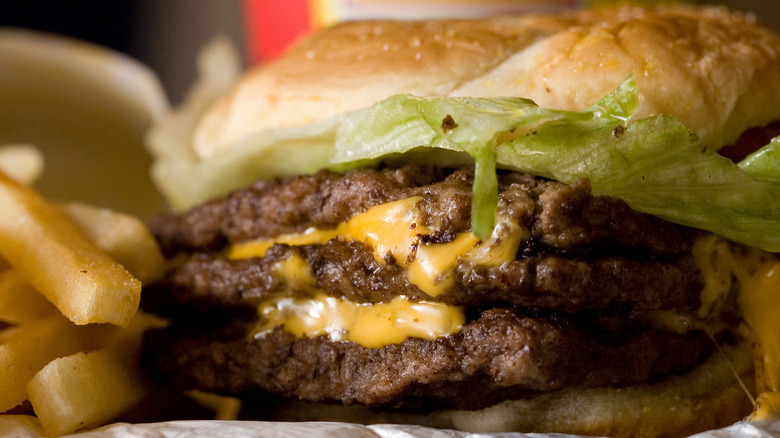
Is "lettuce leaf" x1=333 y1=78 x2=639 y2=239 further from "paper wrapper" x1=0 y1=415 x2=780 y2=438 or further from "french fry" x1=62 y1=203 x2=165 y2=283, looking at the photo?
"french fry" x1=62 y1=203 x2=165 y2=283

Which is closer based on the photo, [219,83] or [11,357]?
[11,357]

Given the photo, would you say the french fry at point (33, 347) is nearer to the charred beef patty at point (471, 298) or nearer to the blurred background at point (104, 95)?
the charred beef patty at point (471, 298)

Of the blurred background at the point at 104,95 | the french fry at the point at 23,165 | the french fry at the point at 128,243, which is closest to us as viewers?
the french fry at the point at 128,243

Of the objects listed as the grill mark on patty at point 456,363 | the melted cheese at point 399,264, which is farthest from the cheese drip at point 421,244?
the grill mark on patty at point 456,363

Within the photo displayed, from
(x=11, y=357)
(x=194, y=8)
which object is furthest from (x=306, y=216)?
(x=194, y=8)

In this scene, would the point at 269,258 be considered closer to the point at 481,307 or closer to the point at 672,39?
the point at 481,307

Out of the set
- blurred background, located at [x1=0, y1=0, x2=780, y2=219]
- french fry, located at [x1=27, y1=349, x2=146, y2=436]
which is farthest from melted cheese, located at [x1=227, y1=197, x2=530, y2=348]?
blurred background, located at [x1=0, y1=0, x2=780, y2=219]
